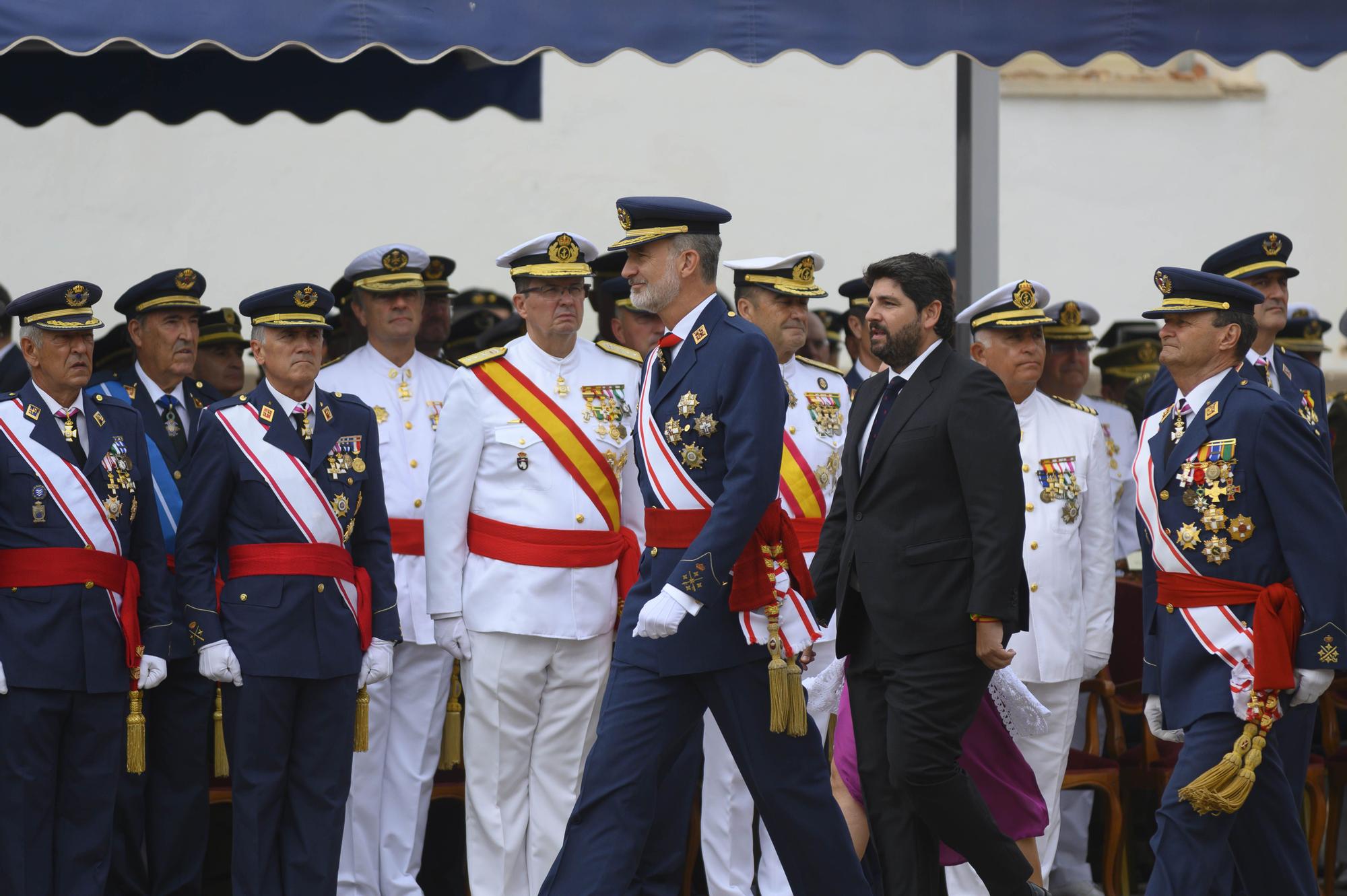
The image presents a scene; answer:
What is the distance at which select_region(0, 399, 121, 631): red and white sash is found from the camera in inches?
219

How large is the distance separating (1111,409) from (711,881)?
292cm

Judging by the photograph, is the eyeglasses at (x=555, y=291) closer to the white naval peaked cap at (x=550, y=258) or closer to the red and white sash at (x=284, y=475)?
the white naval peaked cap at (x=550, y=258)

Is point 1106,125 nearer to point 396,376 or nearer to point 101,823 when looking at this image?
point 396,376

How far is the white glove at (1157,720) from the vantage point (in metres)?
5.24

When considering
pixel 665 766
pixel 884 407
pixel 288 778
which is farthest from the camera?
pixel 288 778

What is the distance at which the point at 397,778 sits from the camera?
6352 mm

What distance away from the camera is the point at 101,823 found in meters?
5.61

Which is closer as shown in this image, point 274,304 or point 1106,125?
point 274,304

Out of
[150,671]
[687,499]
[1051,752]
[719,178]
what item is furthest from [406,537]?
[719,178]

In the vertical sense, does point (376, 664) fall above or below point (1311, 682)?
below

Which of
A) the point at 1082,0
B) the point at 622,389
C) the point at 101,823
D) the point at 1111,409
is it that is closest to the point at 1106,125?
the point at 1111,409

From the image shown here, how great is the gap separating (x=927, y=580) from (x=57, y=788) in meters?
2.58

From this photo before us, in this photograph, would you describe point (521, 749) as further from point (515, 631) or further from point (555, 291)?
point (555, 291)

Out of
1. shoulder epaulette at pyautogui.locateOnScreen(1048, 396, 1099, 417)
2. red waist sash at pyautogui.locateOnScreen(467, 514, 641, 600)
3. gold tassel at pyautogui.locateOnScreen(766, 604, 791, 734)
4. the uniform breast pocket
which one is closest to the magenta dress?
gold tassel at pyautogui.locateOnScreen(766, 604, 791, 734)
